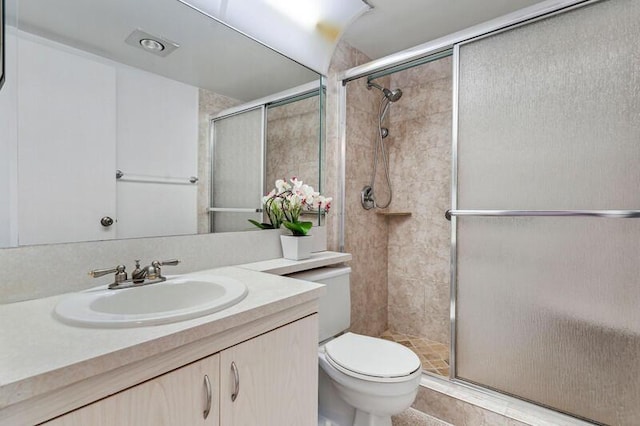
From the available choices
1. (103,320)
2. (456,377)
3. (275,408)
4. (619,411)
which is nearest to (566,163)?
(619,411)

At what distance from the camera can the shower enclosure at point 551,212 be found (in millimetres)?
1245

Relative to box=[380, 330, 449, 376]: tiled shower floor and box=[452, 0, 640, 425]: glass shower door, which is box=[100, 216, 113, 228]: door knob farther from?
box=[380, 330, 449, 376]: tiled shower floor

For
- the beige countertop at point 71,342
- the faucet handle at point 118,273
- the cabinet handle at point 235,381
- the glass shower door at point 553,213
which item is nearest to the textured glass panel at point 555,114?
the glass shower door at point 553,213

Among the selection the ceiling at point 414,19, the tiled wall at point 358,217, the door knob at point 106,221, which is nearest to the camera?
the door knob at point 106,221

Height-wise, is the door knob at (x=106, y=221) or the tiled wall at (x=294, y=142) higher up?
the tiled wall at (x=294, y=142)

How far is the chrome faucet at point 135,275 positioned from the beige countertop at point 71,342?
0.13 meters

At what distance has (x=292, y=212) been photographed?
5.26 ft

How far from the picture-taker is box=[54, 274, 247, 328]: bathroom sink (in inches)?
27.2

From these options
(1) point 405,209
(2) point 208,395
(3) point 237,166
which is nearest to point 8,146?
(3) point 237,166

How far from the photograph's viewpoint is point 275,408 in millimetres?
882

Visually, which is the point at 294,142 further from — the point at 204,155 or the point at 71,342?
the point at 71,342

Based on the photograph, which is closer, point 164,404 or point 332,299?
point 164,404

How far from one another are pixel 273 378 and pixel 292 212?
0.86m

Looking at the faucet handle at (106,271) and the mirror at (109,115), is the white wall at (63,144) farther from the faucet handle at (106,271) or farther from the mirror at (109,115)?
the faucet handle at (106,271)
